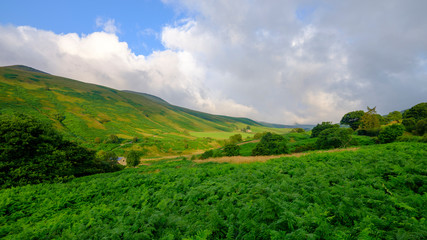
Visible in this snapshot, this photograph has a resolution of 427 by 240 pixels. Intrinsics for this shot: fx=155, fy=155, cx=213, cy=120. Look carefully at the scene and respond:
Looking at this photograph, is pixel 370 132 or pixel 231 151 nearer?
pixel 231 151

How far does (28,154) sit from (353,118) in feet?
405

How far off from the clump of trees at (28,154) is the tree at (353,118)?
11331cm

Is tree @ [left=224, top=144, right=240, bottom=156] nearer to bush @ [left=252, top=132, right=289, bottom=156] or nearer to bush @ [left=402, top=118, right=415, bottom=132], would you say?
bush @ [left=252, top=132, right=289, bottom=156]

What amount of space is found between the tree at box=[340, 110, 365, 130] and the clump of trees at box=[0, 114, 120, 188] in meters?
113

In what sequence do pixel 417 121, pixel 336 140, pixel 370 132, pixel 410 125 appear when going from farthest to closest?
1. pixel 370 132
2. pixel 410 125
3. pixel 417 121
4. pixel 336 140

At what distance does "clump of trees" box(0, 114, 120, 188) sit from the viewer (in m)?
16.0

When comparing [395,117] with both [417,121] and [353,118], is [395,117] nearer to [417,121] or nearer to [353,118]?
[353,118]

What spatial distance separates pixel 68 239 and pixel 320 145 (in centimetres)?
5733

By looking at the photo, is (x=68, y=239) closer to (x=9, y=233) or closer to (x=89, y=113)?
(x=9, y=233)

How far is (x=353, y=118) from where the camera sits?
3479 inches

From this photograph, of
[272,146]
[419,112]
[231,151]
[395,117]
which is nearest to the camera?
[272,146]

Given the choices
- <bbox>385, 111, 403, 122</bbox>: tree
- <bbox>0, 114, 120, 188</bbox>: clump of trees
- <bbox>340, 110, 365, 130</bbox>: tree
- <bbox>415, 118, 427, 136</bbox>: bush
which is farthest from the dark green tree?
<bbox>0, 114, 120, 188</bbox>: clump of trees

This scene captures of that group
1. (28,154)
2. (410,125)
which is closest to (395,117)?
(410,125)

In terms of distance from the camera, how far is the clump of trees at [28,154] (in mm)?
15967
